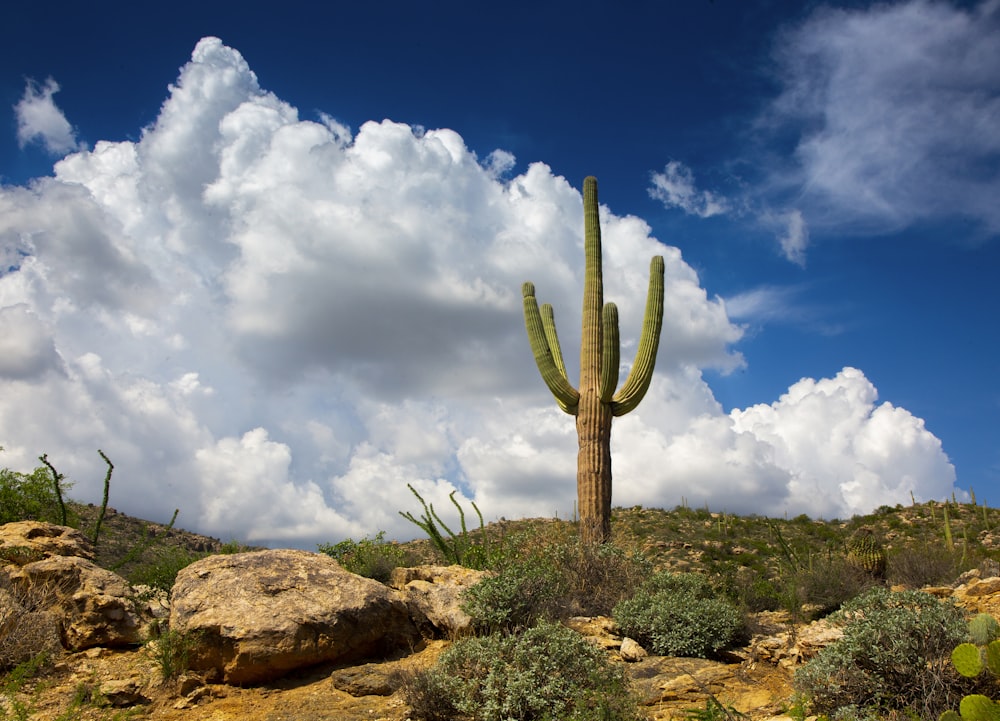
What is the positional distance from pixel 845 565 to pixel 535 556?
597 centimetres

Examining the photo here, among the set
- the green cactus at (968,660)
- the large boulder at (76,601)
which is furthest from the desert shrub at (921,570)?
the large boulder at (76,601)

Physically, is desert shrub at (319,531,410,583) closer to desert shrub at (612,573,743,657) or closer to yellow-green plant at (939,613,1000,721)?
desert shrub at (612,573,743,657)

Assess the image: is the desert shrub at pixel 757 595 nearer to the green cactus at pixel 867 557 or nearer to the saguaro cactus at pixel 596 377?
the green cactus at pixel 867 557

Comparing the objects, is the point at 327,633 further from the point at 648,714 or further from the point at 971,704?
the point at 971,704

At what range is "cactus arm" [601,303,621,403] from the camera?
13906 mm

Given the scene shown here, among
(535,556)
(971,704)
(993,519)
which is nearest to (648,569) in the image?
(535,556)

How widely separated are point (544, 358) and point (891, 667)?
9652 millimetres

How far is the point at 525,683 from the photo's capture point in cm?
601

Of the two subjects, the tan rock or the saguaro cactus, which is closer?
the tan rock

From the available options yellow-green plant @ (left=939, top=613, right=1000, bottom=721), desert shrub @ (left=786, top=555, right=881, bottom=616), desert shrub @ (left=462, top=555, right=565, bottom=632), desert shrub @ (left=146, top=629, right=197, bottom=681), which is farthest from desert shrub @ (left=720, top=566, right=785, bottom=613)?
desert shrub @ (left=146, top=629, right=197, bottom=681)

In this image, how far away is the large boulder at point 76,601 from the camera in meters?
8.60

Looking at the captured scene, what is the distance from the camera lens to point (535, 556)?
34.0 ft

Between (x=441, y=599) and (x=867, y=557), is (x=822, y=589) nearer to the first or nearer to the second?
(x=867, y=557)

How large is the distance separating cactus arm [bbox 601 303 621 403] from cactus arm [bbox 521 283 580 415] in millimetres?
649
